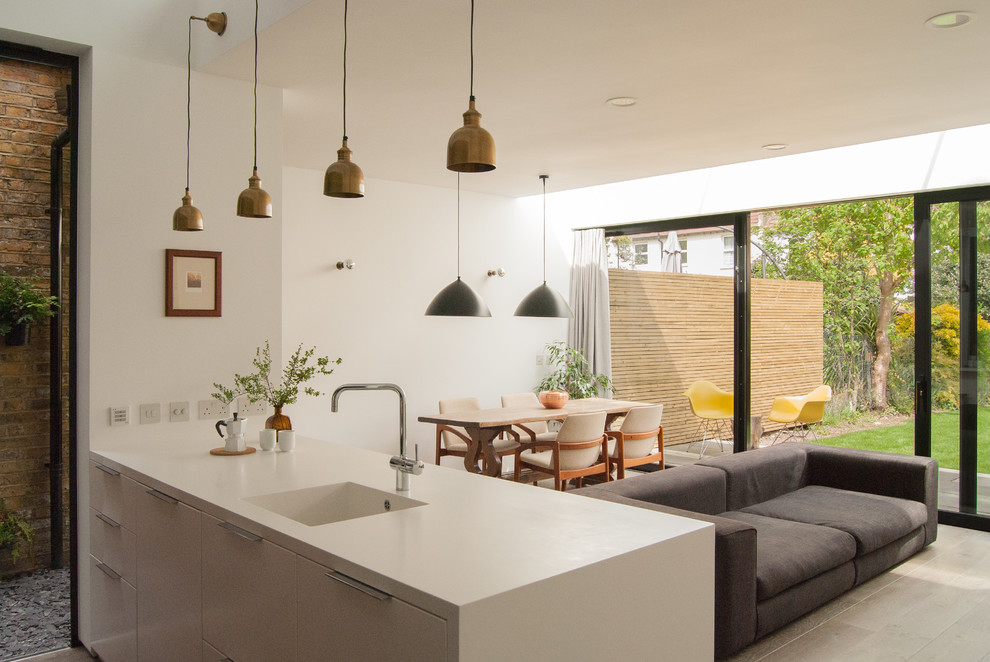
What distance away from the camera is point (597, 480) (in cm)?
681

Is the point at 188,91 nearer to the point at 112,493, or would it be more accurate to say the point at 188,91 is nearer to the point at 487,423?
the point at 112,493

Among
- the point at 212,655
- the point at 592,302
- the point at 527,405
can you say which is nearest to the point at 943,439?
the point at 527,405

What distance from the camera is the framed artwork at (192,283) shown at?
3.53 metres

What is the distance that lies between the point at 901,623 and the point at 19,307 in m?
4.42

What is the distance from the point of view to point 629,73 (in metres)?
3.67

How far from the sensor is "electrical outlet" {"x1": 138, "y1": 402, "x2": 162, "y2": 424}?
11.4 ft

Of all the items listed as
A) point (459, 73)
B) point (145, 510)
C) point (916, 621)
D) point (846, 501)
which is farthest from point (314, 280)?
point (916, 621)

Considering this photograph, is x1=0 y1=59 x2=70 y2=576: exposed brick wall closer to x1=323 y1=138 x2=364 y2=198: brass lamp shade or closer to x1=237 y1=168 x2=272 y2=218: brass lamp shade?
x1=237 y1=168 x2=272 y2=218: brass lamp shade

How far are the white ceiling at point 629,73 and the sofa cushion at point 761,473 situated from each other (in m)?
2.09

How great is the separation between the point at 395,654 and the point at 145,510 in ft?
5.30

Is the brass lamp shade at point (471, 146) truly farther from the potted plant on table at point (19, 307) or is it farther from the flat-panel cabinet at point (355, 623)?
the potted plant on table at point (19, 307)

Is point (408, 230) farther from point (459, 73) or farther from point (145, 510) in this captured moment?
point (145, 510)

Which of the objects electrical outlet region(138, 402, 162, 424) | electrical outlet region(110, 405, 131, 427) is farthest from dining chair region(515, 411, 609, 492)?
electrical outlet region(110, 405, 131, 427)

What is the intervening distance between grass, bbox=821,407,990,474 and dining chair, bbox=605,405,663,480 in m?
1.78
